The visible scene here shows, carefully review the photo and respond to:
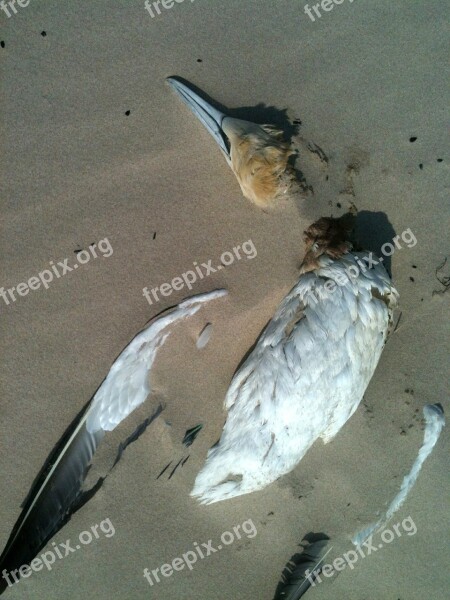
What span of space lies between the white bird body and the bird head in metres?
0.44

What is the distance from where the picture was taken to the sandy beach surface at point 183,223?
213 centimetres

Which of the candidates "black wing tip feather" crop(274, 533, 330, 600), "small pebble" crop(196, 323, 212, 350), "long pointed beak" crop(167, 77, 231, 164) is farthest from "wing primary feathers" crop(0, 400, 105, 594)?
"long pointed beak" crop(167, 77, 231, 164)

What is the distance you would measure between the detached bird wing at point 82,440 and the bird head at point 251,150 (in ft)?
1.92

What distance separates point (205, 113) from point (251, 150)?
0.37 metres

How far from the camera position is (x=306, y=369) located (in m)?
1.92

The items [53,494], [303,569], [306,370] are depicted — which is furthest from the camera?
[303,569]

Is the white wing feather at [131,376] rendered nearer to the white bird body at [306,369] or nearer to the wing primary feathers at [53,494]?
the wing primary feathers at [53,494]

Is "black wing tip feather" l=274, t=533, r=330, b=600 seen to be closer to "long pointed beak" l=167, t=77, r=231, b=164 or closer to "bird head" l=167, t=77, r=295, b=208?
"bird head" l=167, t=77, r=295, b=208

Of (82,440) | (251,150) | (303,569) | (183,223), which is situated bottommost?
(303,569)

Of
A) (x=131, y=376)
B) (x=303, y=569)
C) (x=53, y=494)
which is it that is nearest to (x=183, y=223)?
(x=131, y=376)

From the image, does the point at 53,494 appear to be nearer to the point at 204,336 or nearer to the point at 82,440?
the point at 82,440

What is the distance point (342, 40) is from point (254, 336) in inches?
67.1

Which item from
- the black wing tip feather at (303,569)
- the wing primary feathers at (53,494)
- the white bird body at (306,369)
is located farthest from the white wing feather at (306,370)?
the wing primary feathers at (53,494)

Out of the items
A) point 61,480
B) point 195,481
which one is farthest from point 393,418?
point 61,480
